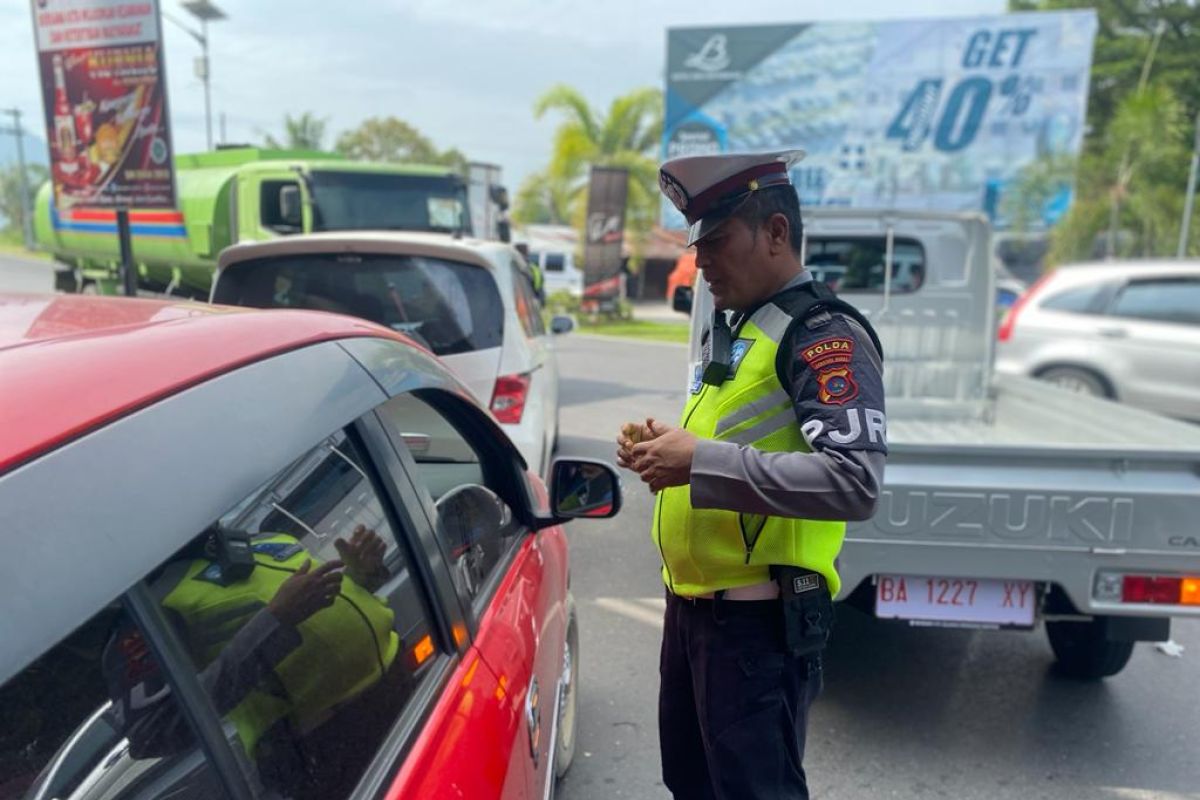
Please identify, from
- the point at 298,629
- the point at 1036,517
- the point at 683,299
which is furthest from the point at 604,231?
the point at 298,629

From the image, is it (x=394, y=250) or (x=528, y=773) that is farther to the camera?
(x=394, y=250)

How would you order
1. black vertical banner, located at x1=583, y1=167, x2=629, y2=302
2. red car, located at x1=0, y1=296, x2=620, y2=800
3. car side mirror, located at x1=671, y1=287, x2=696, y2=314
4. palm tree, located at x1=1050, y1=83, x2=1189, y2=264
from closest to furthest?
1. red car, located at x1=0, y1=296, x2=620, y2=800
2. car side mirror, located at x1=671, y1=287, x2=696, y2=314
3. black vertical banner, located at x1=583, y1=167, x2=629, y2=302
4. palm tree, located at x1=1050, y1=83, x2=1189, y2=264

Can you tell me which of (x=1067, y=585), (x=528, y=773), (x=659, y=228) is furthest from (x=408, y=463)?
(x=659, y=228)

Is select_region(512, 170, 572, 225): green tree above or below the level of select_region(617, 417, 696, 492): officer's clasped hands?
above

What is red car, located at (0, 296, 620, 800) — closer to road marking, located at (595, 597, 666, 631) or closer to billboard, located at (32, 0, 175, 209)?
road marking, located at (595, 597, 666, 631)

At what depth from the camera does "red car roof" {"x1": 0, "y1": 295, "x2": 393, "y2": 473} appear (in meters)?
0.82

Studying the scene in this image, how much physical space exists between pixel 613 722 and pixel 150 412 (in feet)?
8.67

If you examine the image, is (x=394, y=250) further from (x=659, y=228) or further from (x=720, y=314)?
(x=659, y=228)

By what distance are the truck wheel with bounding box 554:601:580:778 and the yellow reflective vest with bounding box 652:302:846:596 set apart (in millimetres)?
836

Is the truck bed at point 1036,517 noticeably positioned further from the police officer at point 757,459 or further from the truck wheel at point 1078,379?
the truck wheel at point 1078,379

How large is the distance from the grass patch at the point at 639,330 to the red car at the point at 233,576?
617 inches

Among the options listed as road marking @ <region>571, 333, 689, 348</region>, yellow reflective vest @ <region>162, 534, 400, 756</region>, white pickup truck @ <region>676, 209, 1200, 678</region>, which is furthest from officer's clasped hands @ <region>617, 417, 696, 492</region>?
road marking @ <region>571, 333, 689, 348</region>

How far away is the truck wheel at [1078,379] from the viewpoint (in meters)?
8.22

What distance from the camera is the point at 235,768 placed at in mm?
953
